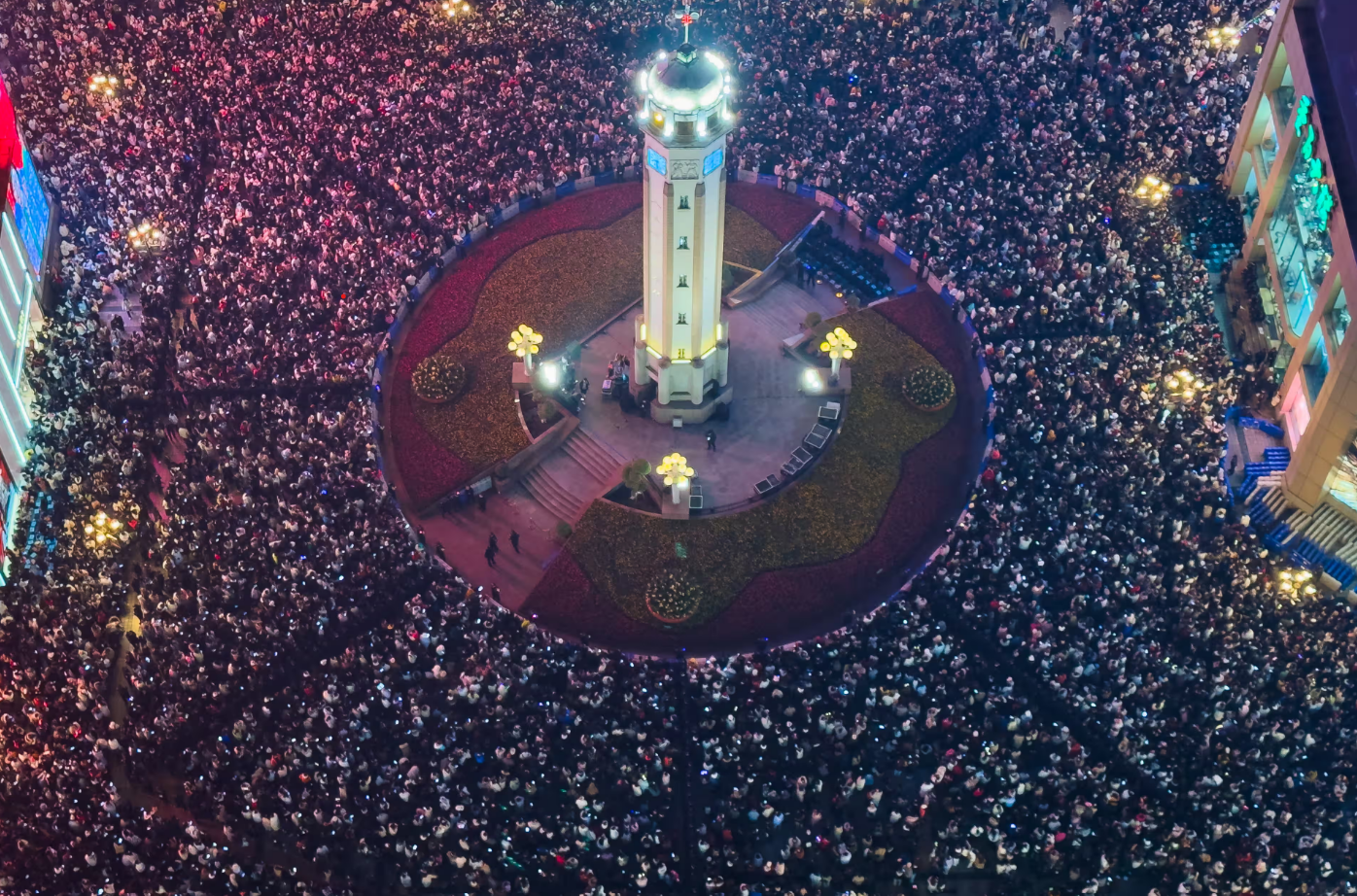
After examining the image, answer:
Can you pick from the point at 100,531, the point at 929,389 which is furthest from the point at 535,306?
the point at 100,531

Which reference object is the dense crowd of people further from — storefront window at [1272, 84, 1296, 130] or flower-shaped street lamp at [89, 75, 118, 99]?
storefront window at [1272, 84, 1296, 130]

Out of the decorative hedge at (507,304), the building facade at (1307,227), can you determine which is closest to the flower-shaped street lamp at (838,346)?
the decorative hedge at (507,304)

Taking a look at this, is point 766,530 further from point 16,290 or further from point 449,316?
point 16,290

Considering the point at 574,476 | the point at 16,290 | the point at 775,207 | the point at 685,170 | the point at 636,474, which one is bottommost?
the point at 636,474

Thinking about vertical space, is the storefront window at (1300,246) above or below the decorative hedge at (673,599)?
above

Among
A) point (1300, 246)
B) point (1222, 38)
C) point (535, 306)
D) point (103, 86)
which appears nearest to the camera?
point (1300, 246)

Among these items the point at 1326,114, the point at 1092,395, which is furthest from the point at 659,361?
the point at 1326,114

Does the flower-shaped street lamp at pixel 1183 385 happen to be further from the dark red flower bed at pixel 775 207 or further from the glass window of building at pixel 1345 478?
the dark red flower bed at pixel 775 207
